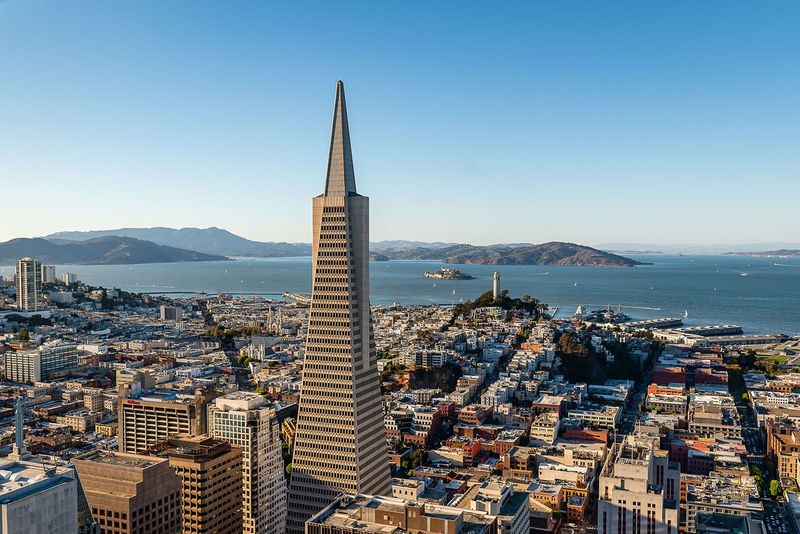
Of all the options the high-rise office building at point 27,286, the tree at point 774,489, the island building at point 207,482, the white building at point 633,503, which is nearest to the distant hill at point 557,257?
the high-rise office building at point 27,286

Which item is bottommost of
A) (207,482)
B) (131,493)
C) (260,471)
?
(260,471)

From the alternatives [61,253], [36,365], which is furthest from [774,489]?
[61,253]

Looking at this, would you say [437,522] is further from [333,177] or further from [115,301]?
[115,301]

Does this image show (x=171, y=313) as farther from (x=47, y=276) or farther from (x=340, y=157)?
(x=340, y=157)

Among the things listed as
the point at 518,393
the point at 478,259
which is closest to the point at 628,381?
the point at 518,393

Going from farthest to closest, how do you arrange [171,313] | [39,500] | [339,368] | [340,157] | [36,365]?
1. [171,313]
2. [36,365]
3. [340,157]
4. [339,368]
5. [39,500]
